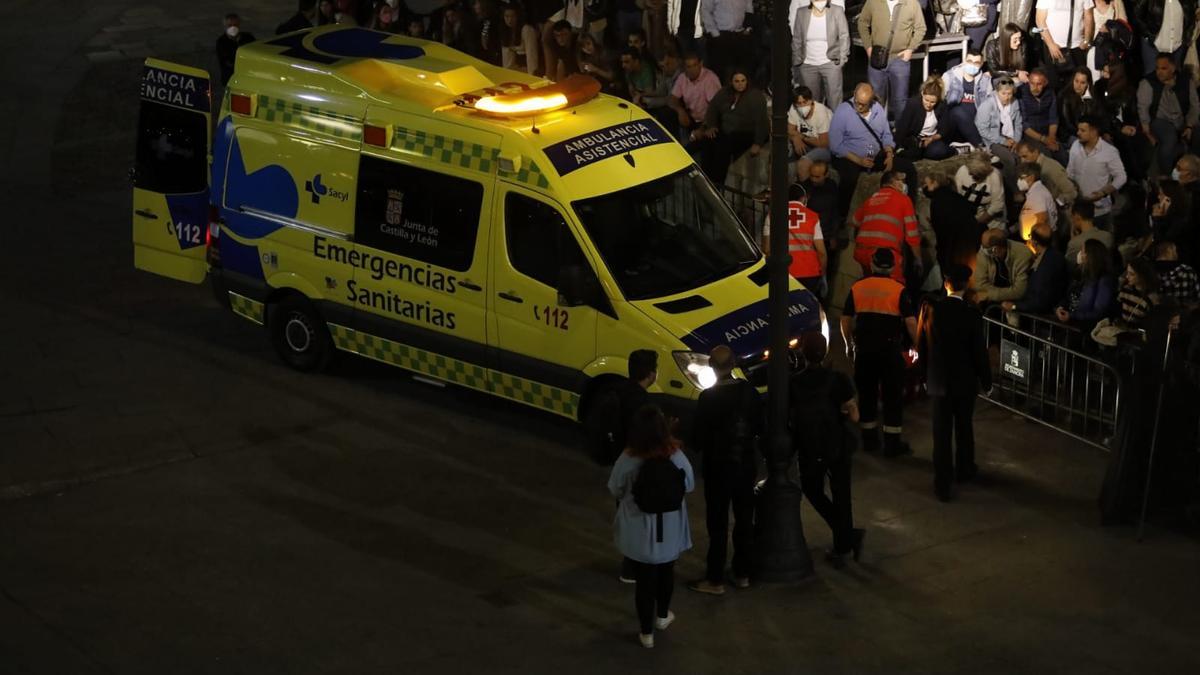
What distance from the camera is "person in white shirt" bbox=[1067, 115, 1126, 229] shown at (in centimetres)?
1673

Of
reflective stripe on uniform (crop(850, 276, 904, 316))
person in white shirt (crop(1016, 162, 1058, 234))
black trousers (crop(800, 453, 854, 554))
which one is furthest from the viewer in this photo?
person in white shirt (crop(1016, 162, 1058, 234))

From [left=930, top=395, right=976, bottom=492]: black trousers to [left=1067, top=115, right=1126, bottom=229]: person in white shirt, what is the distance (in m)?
4.35

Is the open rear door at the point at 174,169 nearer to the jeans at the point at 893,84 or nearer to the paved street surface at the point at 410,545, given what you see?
the paved street surface at the point at 410,545

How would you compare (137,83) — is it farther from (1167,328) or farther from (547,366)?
(1167,328)

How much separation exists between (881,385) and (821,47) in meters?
6.29

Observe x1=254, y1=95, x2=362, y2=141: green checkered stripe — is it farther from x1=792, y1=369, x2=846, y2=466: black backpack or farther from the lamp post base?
the lamp post base

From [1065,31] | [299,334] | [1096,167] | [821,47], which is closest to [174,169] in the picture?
[299,334]

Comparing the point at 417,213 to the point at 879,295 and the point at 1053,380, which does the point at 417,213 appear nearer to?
the point at 879,295

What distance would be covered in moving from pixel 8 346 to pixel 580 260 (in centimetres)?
566

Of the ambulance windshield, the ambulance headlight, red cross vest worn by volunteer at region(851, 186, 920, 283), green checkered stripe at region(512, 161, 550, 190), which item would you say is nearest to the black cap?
the ambulance windshield

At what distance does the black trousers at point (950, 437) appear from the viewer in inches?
508

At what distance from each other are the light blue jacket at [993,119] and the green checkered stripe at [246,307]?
7359 millimetres

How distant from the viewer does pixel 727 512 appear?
1141cm

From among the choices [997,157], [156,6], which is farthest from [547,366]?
[156,6]
